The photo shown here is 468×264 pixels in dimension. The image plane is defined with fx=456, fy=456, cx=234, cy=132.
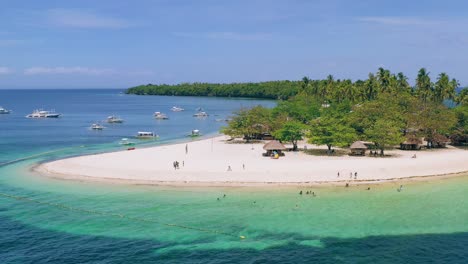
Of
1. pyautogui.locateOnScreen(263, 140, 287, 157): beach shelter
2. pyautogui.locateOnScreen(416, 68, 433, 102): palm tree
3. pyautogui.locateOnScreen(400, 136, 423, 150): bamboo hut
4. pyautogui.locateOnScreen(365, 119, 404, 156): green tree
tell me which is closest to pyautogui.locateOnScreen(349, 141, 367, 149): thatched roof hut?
pyautogui.locateOnScreen(365, 119, 404, 156): green tree

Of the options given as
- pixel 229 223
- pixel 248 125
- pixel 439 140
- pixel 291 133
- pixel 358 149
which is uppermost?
pixel 248 125

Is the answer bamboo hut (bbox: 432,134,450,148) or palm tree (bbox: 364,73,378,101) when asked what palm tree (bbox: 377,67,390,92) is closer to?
palm tree (bbox: 364,73,378,101)

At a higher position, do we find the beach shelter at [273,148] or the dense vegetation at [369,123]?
the dense vegetation at [369,123]

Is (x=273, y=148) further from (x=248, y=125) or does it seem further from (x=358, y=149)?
(x=248, y=125)

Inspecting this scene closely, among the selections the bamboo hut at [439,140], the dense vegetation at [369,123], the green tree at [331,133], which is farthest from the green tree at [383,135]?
the bamboo hut at [439,140]

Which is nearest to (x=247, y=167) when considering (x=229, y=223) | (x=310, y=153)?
(x=310, y=153)

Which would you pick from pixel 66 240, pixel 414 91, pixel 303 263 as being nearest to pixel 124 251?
pixel 66 240

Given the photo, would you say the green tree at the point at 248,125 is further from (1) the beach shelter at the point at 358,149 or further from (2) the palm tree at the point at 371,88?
(2) the palm tree at the point at 371,88
